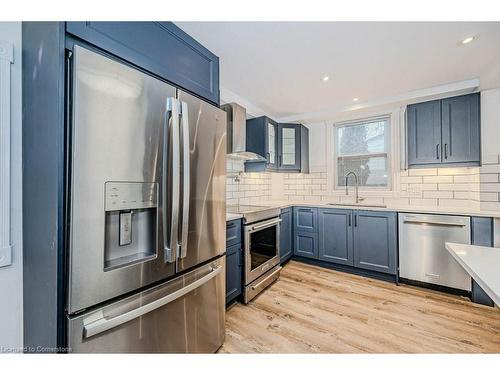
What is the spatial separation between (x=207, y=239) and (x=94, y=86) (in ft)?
3.16

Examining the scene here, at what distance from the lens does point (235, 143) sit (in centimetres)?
256

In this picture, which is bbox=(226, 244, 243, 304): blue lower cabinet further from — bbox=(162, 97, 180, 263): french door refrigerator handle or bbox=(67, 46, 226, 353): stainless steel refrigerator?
bbox=(162, 97, 180, 263): french door refrigerator handle

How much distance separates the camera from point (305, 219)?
3.30 meters

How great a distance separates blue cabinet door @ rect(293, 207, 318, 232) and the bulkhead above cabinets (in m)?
0.72

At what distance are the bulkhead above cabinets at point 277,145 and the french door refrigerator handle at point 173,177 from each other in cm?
211

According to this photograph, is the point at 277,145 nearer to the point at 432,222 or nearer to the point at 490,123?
the point at 432,222

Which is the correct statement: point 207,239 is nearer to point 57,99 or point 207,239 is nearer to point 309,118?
point 57,99

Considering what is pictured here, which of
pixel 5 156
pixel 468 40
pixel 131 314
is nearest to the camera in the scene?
pixel 131 314

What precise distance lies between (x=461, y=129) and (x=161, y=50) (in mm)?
3177

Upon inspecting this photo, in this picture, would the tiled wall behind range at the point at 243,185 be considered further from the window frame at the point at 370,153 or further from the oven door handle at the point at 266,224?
the window frame at the point at 370,153

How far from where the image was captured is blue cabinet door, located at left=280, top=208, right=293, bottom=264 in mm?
3124

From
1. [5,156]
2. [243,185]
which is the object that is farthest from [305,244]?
[5,156]

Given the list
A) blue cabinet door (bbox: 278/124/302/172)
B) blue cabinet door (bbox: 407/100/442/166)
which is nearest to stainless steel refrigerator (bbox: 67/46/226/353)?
blue cabinet door (bbox: 278/124/302/172)
